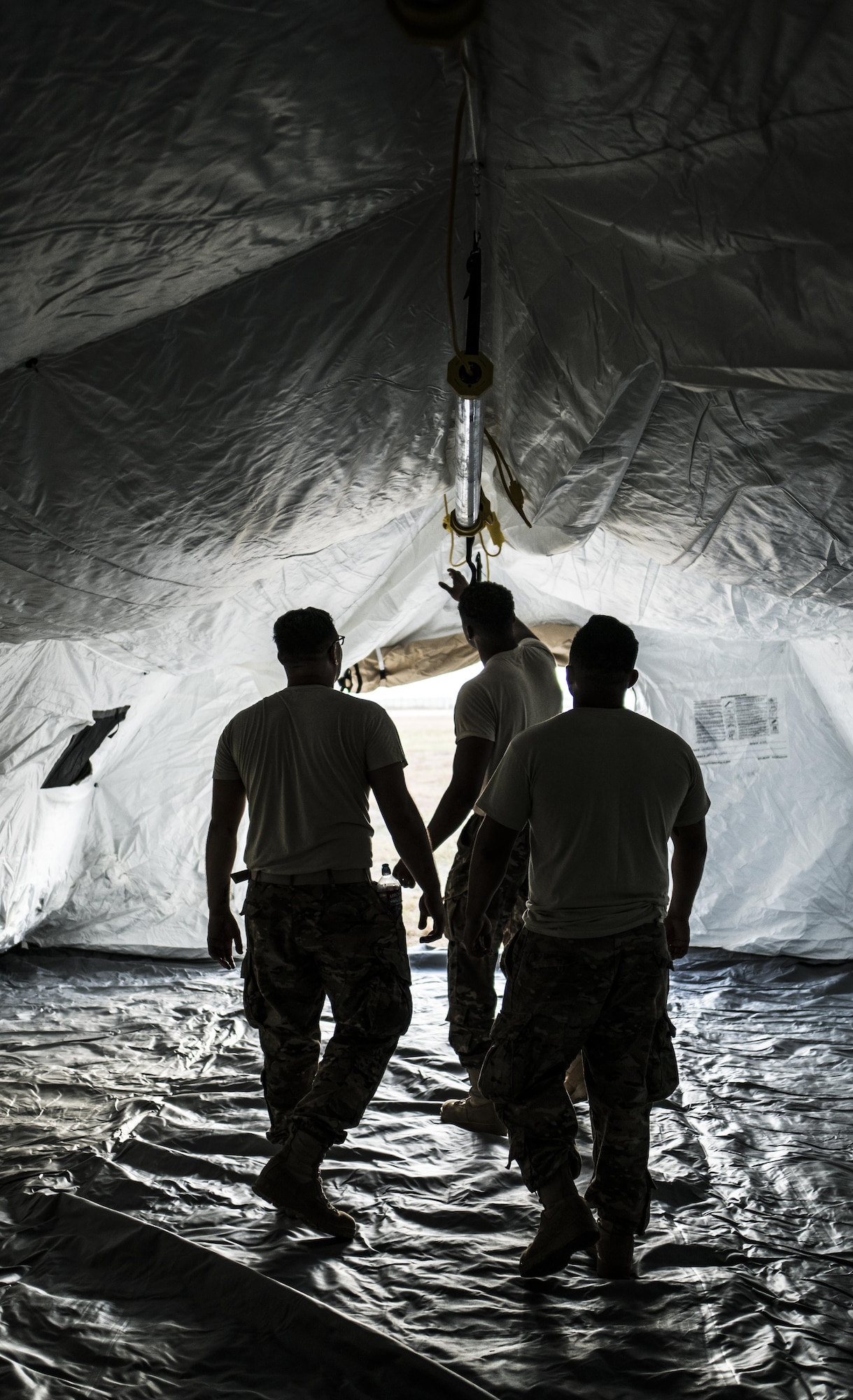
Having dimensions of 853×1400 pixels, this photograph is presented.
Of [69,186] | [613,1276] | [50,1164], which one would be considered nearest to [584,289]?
[69,186]

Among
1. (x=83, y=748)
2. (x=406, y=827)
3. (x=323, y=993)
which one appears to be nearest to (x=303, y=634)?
(x=406, y=827)

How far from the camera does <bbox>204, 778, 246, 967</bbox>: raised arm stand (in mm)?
2363

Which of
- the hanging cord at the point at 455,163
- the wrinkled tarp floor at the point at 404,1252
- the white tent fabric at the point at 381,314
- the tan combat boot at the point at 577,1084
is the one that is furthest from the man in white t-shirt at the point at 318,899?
the tan combat boot at the point at 577,1084

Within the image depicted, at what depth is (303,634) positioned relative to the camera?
2.39m

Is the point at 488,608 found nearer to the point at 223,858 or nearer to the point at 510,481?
the point at 510,481

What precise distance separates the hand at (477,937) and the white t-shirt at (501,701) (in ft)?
1.77

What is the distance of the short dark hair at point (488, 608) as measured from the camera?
2.94 m

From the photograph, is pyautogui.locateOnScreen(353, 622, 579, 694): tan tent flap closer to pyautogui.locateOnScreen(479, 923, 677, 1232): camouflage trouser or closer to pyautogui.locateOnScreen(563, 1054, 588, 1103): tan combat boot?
pyautogui.locateOnScreen(563, 1054, 588, 1103): tan combat boot

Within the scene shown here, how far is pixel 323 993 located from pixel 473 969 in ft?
1.97

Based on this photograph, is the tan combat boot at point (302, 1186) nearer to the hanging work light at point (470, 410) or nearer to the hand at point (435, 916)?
the hand at point (435, 916)

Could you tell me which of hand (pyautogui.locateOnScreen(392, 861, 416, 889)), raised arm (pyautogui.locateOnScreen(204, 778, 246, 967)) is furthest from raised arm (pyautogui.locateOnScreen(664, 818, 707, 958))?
raised arm (pyautogui.locateOnScreen(204, 778, 246, 967))

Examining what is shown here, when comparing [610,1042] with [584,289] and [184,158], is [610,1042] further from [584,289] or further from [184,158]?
→ [184,158]

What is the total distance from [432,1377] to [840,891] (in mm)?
3776

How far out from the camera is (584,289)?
202cm
